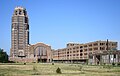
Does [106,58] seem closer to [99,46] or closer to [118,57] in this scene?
[118,57]

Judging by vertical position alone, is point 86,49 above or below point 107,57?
above

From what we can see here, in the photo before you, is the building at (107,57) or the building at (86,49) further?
the building at (86,49)

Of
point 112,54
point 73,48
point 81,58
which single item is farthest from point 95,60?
point 73,48

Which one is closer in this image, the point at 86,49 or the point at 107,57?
the point at 107,57

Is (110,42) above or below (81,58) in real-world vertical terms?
above

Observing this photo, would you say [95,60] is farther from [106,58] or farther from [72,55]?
[72,55]

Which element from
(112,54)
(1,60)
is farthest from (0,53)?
(112,54)

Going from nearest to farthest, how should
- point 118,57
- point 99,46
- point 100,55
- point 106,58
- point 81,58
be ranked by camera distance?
point 118,57
point 106,58
point 100,55
point 99,46
point 81,58

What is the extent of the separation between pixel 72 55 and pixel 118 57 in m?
89.3

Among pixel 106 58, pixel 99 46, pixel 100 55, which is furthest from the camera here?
pixel 99 46

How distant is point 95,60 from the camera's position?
433ft

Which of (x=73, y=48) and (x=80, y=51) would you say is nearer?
(x=80, y=51)

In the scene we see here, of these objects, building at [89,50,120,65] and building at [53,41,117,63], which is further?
building at [53,41,117,63]

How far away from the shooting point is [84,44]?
176750 mm
